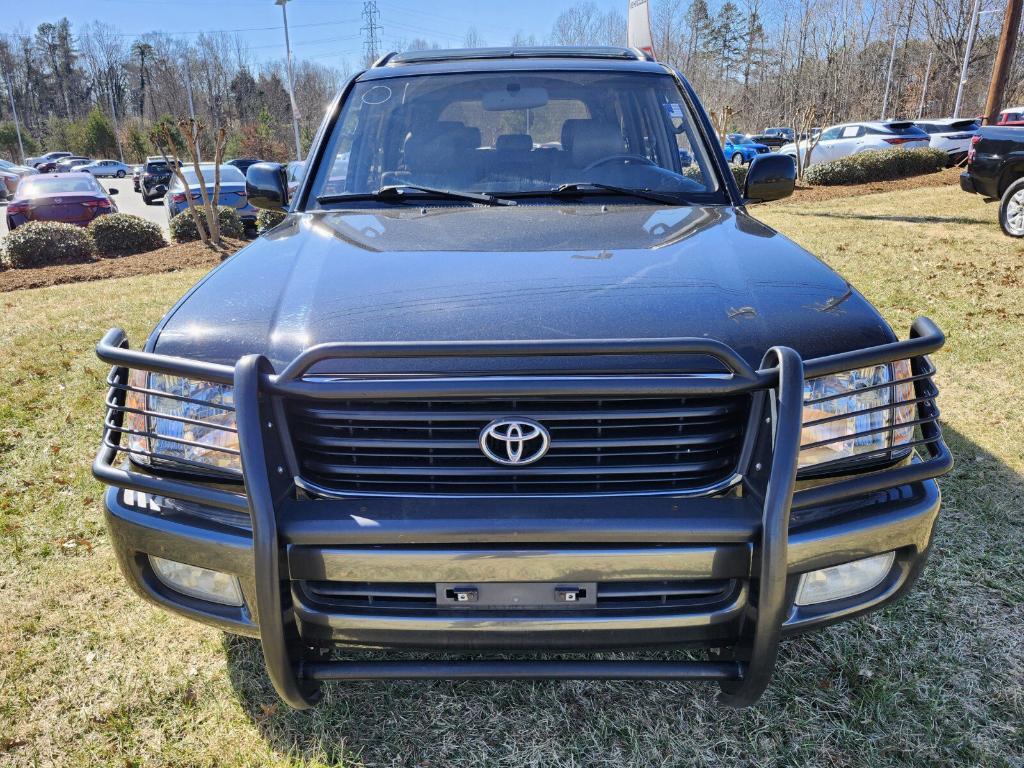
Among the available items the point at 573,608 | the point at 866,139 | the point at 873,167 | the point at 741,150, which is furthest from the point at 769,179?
the point at 741,150

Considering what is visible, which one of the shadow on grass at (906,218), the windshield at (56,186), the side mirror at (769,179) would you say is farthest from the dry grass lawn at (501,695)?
the windshield at (56,186)

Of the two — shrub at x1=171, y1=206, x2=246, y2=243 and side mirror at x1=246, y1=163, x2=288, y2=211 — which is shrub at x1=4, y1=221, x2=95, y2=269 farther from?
side mirror at x1=246, y1=163, x2=288, y2=211

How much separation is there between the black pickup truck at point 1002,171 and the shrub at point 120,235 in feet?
41.6

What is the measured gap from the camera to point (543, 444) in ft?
5.82

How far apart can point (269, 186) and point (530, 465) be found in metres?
2.39

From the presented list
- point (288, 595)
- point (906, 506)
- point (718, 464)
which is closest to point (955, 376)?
point (906, 506)

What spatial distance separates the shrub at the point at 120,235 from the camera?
12.3 meters

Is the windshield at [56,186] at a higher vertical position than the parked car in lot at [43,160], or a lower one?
higher

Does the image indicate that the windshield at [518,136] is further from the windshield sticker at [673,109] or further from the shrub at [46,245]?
the shrub at [46,245]

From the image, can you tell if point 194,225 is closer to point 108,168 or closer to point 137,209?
point 137,209

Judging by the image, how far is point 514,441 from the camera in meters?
1.76

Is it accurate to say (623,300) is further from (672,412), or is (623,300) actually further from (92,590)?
(92,590)

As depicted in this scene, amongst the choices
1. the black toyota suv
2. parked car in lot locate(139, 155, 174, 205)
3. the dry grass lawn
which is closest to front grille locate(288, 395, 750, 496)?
the black toyota suv

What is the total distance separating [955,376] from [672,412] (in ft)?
14.8
